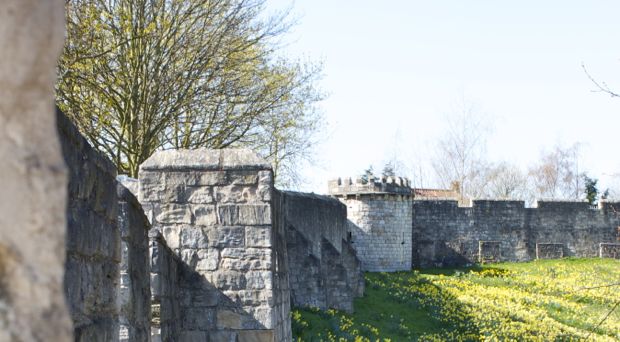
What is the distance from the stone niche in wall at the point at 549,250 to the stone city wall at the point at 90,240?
1254 inches

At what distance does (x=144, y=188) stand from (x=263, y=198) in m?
0.81

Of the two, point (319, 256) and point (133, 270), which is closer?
point (133, 270)

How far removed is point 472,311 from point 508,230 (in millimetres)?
14274

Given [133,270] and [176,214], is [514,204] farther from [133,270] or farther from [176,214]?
[133,270]

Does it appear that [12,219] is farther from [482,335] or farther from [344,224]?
[344,224]

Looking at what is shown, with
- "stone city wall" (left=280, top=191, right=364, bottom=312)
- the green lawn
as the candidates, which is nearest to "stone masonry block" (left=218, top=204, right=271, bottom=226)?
the green lawn

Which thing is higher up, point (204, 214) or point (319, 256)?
point (204, 214)

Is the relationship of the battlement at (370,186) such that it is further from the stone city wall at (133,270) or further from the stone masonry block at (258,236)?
the stone city wall at (133,270)

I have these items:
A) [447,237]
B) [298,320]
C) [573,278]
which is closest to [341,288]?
[298,320]

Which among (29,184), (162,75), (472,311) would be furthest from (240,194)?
(472,311)

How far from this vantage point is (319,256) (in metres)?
18.9

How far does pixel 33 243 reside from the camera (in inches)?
48.4

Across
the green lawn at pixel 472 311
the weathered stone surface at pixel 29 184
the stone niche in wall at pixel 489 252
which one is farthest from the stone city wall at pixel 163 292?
the stone niche in wall at pixel 489 252

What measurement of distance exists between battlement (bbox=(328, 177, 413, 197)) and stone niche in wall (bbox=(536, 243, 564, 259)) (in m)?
6.12
